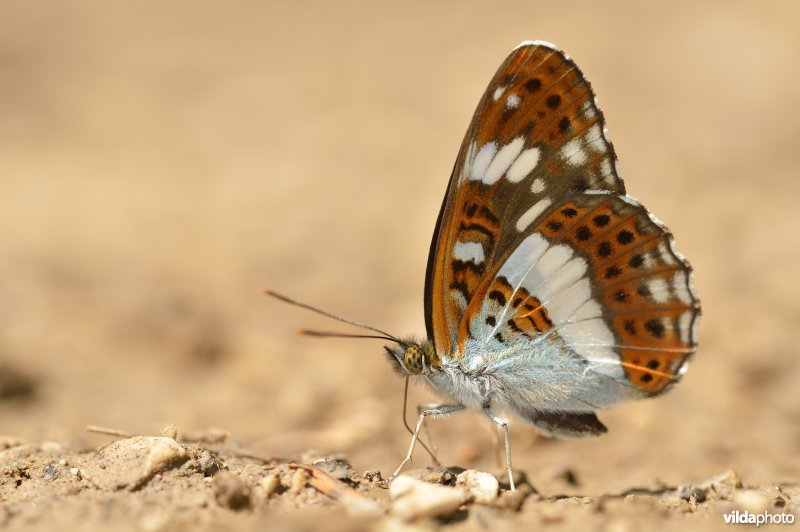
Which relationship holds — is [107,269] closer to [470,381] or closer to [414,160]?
[414,160]

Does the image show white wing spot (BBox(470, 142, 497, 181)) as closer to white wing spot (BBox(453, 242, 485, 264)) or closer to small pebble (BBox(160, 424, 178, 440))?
white wing spot (BBox(453, 242, 485, 264))

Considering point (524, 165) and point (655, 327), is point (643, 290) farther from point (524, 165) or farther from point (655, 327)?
point (524, 165)

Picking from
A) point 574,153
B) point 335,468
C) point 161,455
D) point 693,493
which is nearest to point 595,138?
point 574,153

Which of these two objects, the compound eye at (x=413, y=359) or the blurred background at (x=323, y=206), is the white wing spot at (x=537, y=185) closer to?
the compound eye at (x=413, y=359)

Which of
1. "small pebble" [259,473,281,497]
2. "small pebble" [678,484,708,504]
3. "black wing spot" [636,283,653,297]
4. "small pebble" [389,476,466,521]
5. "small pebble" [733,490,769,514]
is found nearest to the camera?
"small pebble" [389,476,466,521]

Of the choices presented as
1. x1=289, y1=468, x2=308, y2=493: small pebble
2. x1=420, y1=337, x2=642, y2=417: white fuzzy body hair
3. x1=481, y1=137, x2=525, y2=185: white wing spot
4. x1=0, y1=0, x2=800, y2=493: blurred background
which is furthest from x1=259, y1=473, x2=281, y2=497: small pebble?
x1=481, y1=137, x2=525, y2=185: white wing spot

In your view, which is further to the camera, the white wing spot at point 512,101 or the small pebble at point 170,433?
the white wing spot at point 512,101

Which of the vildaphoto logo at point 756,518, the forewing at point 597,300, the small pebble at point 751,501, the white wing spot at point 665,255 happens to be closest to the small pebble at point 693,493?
the small pebble at point 751,501
